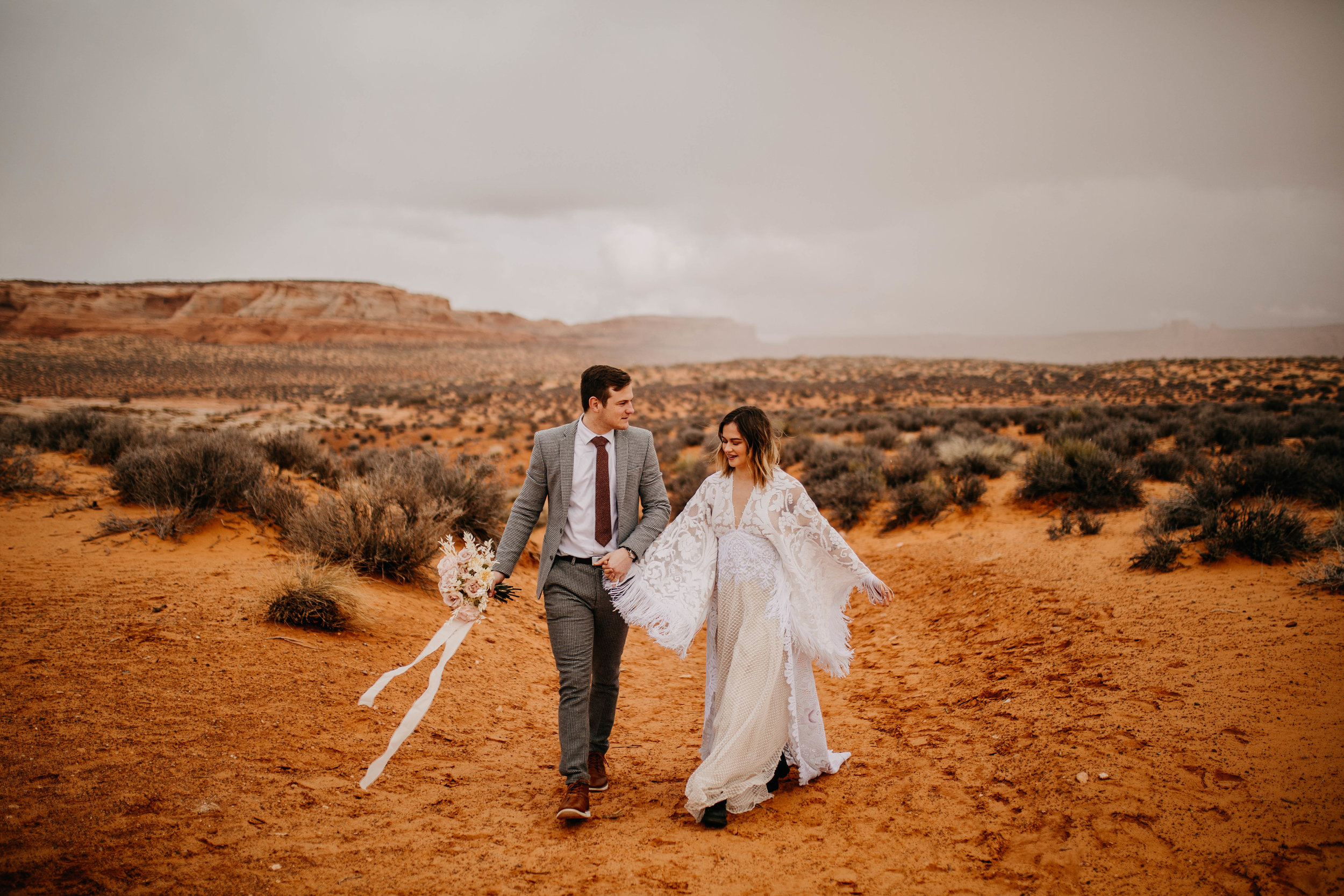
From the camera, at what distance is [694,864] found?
3.18 meters

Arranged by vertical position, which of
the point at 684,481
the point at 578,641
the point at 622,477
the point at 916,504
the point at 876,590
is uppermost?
the point at 622,477

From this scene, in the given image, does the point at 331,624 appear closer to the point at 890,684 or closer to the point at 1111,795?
the point at 890,684

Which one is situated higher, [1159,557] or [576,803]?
[1159,557]

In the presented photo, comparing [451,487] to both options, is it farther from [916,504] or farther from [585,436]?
[916,504]

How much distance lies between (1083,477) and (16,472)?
15.0 metres

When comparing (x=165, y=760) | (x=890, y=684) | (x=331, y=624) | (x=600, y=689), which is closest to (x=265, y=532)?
(x=331, y=624)

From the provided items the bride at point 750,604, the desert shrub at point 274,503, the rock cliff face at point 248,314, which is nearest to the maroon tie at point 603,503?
the bride at point 750,604

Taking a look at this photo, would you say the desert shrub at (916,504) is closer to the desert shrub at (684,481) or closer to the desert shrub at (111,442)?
the desert shrub at (684,481)

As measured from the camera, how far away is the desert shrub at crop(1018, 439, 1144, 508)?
368 inches

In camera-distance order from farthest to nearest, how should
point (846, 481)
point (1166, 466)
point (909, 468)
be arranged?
point (909, 468) → point (846, 481) → point (1166, 466)

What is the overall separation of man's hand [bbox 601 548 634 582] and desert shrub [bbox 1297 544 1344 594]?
5925 millimetres

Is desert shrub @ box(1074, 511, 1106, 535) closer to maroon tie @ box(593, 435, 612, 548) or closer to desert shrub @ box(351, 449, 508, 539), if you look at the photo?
maroon tie @ box(593, 435, 612, 548)

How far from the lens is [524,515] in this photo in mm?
3861

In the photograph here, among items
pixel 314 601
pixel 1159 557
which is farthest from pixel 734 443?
pixel 1159 557
